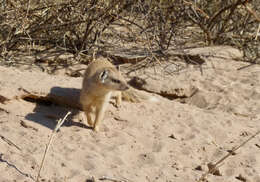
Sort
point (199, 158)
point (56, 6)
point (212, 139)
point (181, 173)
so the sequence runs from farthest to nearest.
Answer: point (56, 6)
point (212, 139)
point (199, 158)
point (181, 173)

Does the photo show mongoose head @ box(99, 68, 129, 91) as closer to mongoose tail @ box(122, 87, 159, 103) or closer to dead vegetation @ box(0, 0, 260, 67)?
mongoose tail @ box(122, 87, 159, 103)

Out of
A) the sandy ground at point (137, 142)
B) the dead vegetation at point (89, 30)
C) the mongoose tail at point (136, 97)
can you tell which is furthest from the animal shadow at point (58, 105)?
the dead vegetation at point (89, 30)

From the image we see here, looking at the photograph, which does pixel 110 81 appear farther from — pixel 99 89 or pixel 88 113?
pixel 88 113

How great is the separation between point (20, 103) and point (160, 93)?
6.45 feet

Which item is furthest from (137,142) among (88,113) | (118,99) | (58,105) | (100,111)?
(58,105)

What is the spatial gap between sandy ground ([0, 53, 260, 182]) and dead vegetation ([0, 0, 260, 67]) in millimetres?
1194

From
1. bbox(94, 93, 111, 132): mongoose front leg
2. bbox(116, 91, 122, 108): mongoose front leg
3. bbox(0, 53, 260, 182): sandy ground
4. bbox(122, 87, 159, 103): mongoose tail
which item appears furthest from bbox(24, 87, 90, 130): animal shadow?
bbox(122, 87, 159, 103): mongoose tail

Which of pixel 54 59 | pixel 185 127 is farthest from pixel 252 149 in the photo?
pixel 54 59

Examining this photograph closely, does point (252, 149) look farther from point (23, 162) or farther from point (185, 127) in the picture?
point (23, 162)

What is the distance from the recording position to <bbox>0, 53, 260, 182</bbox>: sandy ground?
338 cm

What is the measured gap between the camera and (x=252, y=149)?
167 inches

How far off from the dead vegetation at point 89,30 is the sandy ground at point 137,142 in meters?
1.19

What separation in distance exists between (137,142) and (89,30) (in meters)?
3.00

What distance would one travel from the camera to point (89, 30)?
6.72m
